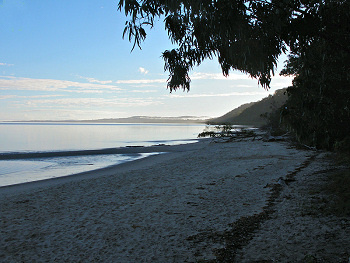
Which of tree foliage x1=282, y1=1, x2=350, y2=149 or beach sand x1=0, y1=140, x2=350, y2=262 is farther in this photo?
tree foliage x1=282, y1=1, x2=350, y2=149

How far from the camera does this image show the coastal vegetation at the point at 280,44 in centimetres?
547

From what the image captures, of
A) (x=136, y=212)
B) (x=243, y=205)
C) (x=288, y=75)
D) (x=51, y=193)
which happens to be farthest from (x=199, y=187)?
(x=288, y=75)

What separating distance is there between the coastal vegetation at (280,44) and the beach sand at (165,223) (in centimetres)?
221

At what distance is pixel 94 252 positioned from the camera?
16.4 ft

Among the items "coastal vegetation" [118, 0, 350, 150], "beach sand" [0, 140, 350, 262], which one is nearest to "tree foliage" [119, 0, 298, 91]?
"coastal vegetation" [118, 0, 350, 150]

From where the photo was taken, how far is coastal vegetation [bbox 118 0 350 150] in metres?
5.47

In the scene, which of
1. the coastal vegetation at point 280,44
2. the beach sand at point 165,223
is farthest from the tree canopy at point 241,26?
the beach sand at point 165,223

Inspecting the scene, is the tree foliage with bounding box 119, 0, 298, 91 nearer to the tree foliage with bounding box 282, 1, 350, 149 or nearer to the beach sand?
the tree foliage with bounding box 282, 1, 350, 149

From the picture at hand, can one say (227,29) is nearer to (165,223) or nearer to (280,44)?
(280,44)

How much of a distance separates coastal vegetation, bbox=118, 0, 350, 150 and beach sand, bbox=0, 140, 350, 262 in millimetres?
2205

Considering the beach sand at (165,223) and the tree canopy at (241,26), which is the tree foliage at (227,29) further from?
the beach sand at (165,223)

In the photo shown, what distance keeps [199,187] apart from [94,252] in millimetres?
5229

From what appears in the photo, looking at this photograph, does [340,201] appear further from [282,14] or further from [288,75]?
[288,75]

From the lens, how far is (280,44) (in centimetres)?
620
